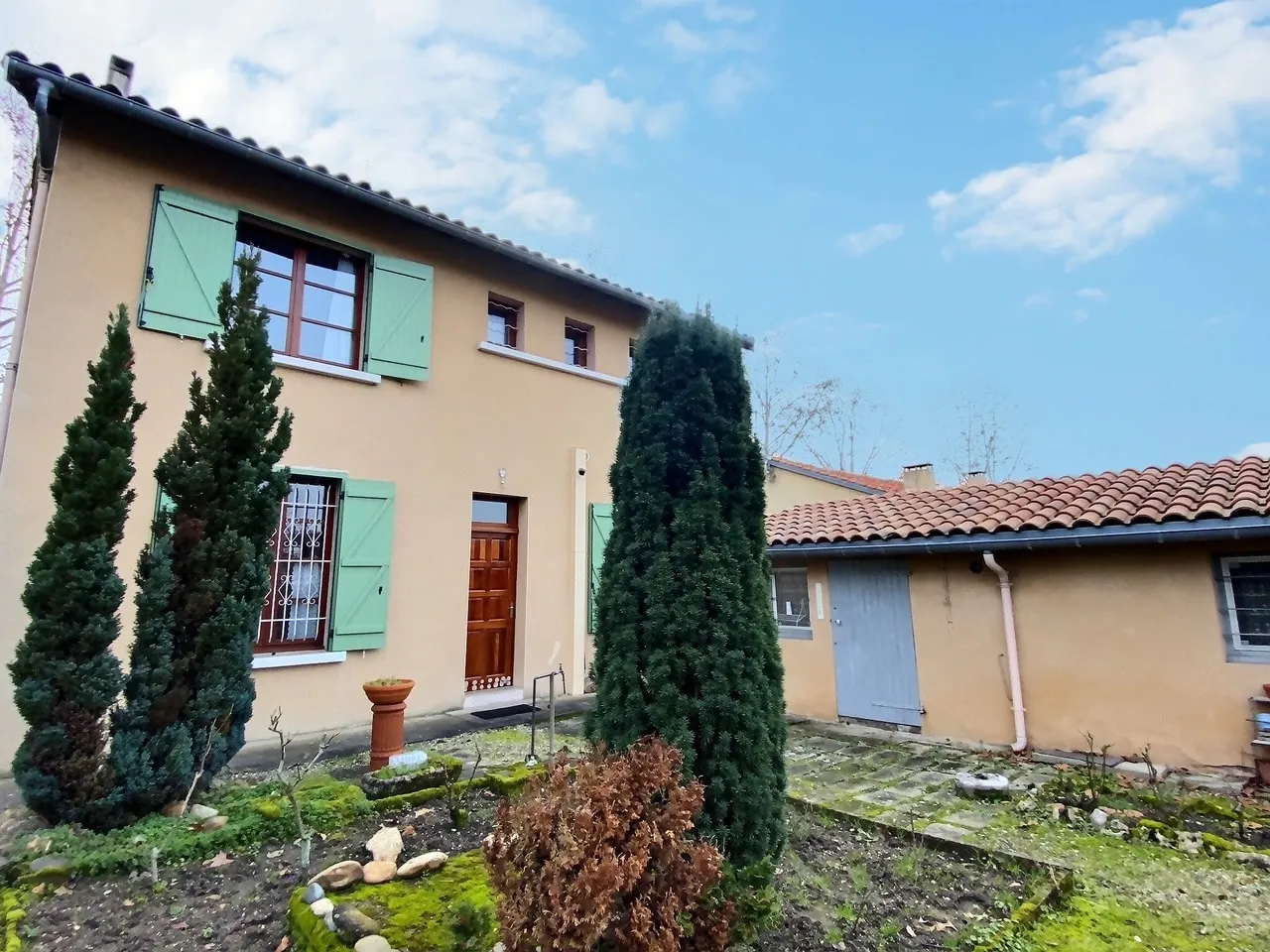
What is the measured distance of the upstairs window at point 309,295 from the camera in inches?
264

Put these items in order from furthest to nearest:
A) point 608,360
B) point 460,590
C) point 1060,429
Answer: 1. point 1060,429
2. point 608,360
3. point 460,590

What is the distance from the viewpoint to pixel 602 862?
1.95m

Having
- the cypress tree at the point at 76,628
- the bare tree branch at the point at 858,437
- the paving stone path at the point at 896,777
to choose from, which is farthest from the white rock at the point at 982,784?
the bare tree branch at the point at 858,437

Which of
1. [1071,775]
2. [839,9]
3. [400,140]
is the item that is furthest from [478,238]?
[1071,775]

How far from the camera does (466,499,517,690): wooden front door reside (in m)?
7.84

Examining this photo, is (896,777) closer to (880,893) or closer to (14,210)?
(880,893)

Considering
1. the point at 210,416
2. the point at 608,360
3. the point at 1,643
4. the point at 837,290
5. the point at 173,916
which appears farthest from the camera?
the point at 837,290

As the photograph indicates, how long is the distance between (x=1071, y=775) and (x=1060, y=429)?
16694 mm

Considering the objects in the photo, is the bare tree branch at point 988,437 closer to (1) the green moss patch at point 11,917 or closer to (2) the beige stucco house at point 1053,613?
(2) the beige stucco house at point 1053,613

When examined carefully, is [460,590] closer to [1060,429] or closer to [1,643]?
[1,643]

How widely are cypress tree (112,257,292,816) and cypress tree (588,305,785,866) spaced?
2490 millimetres

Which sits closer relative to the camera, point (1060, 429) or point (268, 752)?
point (268, 752)

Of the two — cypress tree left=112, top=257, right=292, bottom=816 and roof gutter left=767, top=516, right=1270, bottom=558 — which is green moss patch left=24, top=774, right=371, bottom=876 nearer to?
cypress tree left=112, top=257, right=292, bottom=816

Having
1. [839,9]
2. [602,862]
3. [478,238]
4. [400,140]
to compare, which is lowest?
[602,862]
